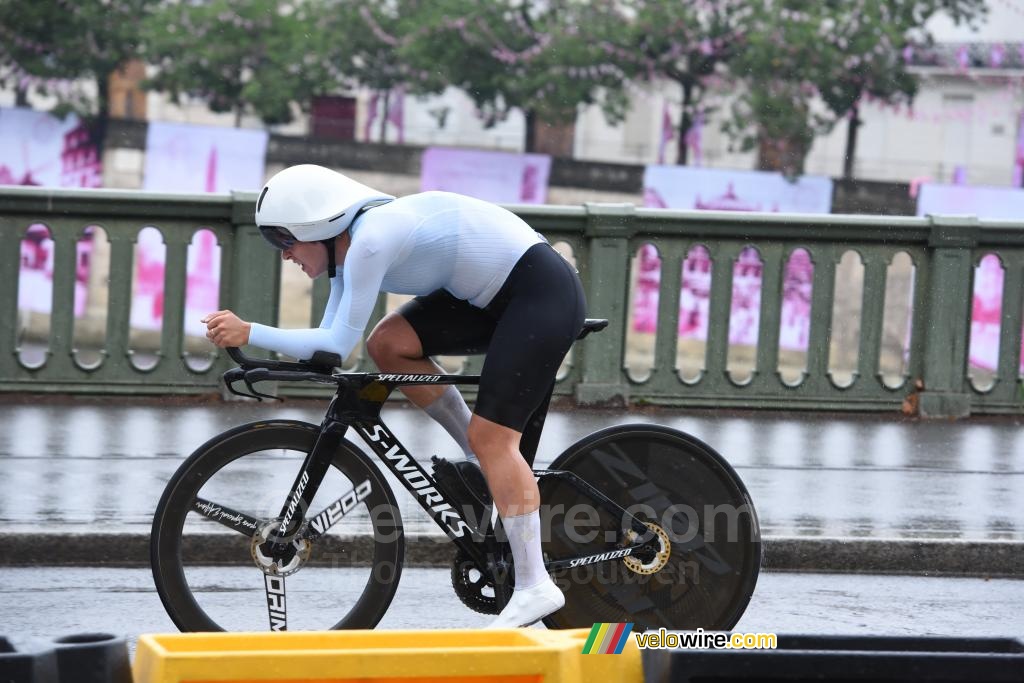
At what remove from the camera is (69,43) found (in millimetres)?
41688

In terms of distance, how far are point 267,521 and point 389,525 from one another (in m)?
0.35

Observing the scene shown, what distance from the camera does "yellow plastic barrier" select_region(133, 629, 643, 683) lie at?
137 inches

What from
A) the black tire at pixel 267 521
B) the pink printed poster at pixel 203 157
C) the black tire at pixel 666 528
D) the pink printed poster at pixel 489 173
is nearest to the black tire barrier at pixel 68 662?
the black tire at pixel 267 521

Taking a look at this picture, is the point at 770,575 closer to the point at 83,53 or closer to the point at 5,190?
the point at 5,190

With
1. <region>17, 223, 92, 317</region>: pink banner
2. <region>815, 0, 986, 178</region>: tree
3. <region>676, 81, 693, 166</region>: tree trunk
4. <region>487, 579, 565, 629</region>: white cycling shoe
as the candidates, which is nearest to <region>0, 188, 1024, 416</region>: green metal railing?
<region>17, 223, 92, 317</region>: pink banner

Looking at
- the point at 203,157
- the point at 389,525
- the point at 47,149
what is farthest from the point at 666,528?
the point at 47,149

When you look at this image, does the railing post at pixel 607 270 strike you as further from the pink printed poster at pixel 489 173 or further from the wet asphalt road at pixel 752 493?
the pink printed poster at pixel 489 173

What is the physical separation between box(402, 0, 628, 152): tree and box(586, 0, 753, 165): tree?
0.54 m

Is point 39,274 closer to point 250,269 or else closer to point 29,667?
point 250,269

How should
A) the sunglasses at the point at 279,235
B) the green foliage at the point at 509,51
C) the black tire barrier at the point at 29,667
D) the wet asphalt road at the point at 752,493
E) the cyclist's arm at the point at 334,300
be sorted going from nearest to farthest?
1. the black tire barrier at the point at 29,667
2. the sunglasses at the point at 279,235
3. the cyclist's arm at the point at 334,300
4. the wet asphalt road at the point at 752,493
5. the green foliage at the point at 509,51

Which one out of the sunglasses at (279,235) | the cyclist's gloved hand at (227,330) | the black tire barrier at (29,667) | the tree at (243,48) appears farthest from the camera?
the tree at (243,48)

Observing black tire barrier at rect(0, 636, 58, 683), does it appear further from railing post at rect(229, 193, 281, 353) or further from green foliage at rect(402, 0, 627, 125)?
green foliage at rect(402, 0, 627, 125)

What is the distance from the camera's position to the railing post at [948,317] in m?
10.4

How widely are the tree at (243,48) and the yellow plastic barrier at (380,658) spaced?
126ft
